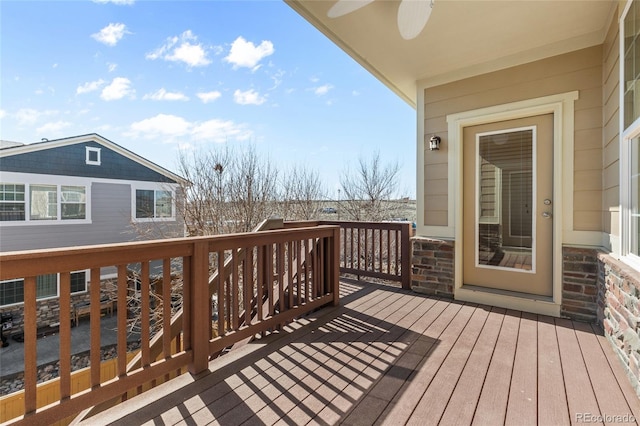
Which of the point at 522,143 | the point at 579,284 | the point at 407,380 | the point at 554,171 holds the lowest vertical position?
the point at 407,380

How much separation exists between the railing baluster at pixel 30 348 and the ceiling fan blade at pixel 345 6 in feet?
8.94

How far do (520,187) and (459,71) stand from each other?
1510mm

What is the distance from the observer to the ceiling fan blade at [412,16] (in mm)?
2457

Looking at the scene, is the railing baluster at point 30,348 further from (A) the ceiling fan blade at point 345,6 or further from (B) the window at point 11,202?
(B) the window at point 11,202

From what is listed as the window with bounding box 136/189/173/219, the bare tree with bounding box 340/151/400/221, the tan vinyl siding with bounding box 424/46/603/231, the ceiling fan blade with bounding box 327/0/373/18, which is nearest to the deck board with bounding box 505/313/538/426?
the tan vinyl siding with bounding box 424/46/603/231

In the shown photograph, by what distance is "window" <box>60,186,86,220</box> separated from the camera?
347 inches

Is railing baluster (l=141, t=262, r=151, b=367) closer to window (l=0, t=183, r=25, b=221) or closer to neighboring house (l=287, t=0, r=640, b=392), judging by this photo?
neighboring house (l=287, t=0, r=640, b=392)

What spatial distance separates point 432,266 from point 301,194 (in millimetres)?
7175

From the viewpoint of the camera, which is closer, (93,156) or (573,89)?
(573,89)

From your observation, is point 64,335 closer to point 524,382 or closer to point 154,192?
point 524,382

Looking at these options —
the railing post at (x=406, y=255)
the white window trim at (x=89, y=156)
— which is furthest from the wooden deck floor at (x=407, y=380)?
the white window trim at (x=89, y=156)

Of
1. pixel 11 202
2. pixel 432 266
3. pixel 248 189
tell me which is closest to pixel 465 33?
pixel 432 266

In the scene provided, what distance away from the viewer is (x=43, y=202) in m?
8.52

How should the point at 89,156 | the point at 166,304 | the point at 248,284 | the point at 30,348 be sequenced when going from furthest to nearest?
the point at 89,156 < the point at 248,284 < the point at 166,304 < the point at 30,348
